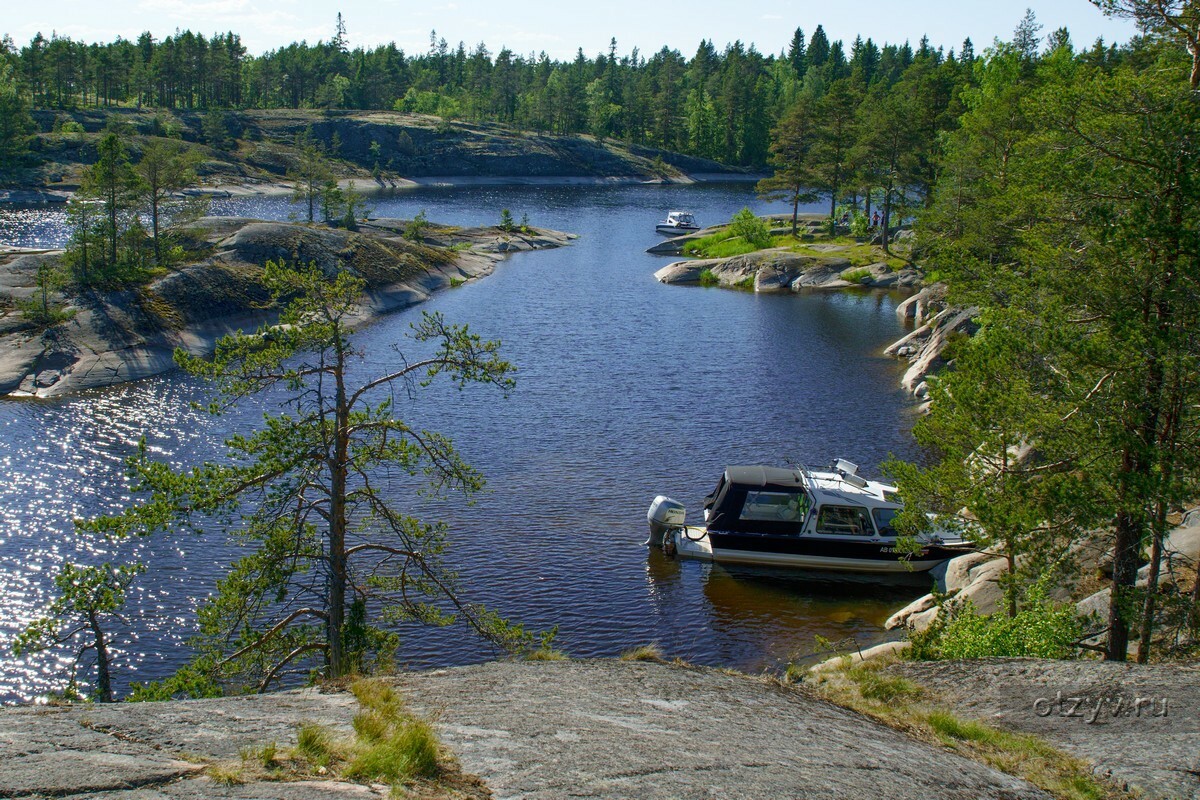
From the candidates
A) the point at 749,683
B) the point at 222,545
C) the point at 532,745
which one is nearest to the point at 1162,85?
the point at 749,683

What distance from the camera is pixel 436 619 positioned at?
16609 millimetres

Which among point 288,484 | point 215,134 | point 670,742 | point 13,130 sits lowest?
point 670,742

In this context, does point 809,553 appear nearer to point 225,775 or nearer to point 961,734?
point 961,734

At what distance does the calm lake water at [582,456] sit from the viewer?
2278 centimetres

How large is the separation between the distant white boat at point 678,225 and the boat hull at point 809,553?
73.5 metres

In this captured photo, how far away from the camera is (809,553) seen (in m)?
26.1

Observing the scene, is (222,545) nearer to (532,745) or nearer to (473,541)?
(473,541)

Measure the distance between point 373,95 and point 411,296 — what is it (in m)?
146

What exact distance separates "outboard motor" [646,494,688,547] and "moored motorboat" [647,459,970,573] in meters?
0.03

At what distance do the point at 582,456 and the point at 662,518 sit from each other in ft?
24.3

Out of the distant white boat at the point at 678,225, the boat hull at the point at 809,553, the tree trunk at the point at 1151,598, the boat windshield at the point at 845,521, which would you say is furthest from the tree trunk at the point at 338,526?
the distant white boat at the point at 678,225

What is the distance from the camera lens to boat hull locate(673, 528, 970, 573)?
2588 centimetres

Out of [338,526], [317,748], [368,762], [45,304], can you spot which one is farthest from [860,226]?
[368,762]

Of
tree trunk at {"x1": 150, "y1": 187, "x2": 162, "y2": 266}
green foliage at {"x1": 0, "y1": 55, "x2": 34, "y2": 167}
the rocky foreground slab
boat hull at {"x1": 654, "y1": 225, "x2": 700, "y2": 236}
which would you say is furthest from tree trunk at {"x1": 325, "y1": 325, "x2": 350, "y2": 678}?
green foliage at {"x1": 0, "y1": 55, "x2": 34, "y2": 167}
